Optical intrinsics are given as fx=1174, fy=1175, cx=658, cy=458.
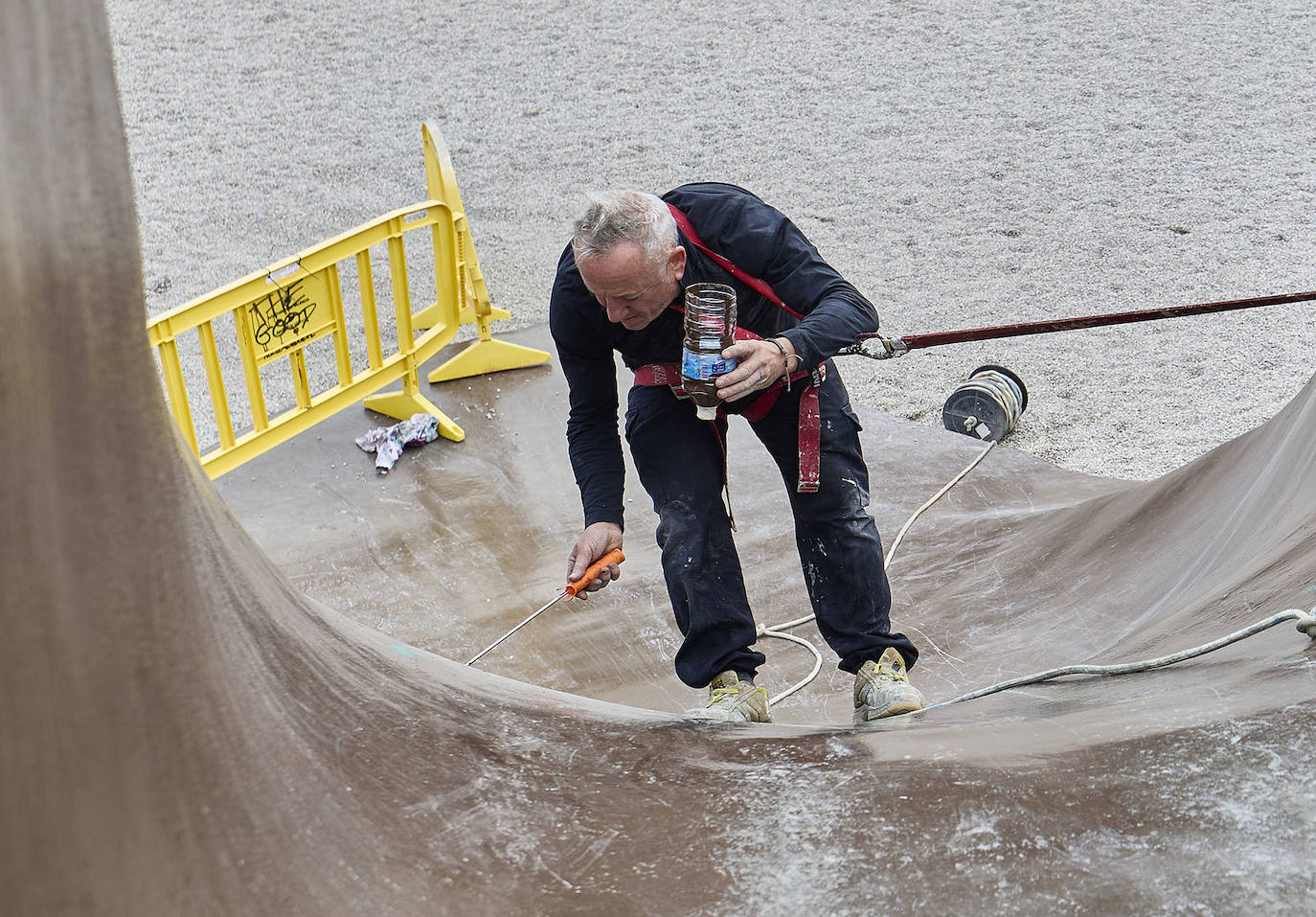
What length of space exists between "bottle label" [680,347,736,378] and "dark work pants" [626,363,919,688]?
338mm

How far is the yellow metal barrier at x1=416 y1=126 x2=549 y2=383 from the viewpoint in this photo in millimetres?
4977

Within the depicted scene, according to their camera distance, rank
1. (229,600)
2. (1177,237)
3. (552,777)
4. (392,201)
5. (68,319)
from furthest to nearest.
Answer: (392,201) < (1177,237) < (552,777) < (229,600) < (68,319)

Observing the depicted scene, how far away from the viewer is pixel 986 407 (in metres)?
4.77

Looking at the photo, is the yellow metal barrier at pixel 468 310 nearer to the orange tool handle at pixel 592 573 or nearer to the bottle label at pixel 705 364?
the orange tool handle at pixel 592 573

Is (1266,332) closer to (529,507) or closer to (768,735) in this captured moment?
(529,507)

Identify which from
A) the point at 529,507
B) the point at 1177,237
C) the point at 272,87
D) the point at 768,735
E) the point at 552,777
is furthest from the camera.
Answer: the point at 272,87

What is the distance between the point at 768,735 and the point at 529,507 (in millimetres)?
2484

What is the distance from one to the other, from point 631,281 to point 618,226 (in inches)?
4.3

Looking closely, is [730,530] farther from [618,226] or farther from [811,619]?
[811,619]

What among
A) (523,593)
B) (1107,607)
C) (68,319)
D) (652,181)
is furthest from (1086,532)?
(652,181)

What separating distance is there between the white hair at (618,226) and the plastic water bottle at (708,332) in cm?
14

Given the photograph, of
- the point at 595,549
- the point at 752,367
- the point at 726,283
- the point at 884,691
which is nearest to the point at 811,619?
the point at 884,691

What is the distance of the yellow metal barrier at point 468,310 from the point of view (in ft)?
16.3

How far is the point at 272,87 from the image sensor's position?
29.1ft
